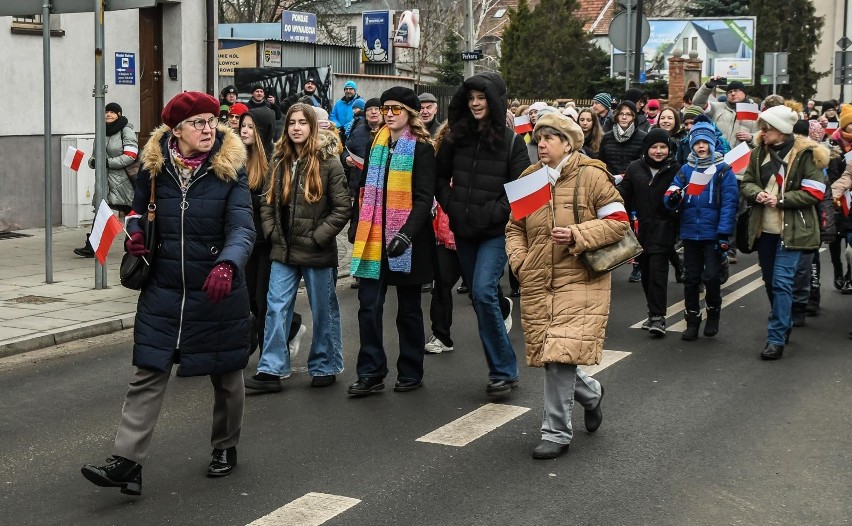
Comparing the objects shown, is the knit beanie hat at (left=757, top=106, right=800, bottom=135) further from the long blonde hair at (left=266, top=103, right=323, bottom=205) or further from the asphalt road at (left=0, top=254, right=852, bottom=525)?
the long blonde hair at (left=266, top=103, right=323, bottom=205)

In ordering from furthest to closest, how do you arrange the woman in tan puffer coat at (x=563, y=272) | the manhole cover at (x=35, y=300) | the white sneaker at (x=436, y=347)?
the manhole cover at (x=35, y=300) → the white sneaker at (x=436, y=347) → the woman in tan puffer coat at (x=563, y=272)

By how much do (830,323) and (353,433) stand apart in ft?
19.2

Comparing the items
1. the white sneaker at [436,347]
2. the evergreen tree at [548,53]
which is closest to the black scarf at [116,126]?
the white sneaker at [436,347]

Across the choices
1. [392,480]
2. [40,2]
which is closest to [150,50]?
[40,2]

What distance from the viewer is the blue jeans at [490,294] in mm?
8164

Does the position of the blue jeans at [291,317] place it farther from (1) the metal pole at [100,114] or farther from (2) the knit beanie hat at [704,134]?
(1) the metal pole at [100,114]

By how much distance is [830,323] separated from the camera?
11.6 metres

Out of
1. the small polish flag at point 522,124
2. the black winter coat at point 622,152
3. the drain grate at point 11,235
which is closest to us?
the black winter coat at point 622,152

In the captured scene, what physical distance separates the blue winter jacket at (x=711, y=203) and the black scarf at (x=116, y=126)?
6551 mm

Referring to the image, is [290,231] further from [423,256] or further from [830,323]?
[830,323]

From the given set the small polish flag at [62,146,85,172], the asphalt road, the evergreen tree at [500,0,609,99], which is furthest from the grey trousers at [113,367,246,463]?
the evergreen tree at [500,0,609,99]

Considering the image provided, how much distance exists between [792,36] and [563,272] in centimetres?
5377

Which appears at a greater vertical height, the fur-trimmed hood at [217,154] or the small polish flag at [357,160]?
the fur-trimmed hood at [217,154]

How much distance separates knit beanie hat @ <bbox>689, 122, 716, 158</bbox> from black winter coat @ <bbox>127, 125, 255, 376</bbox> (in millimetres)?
5544
